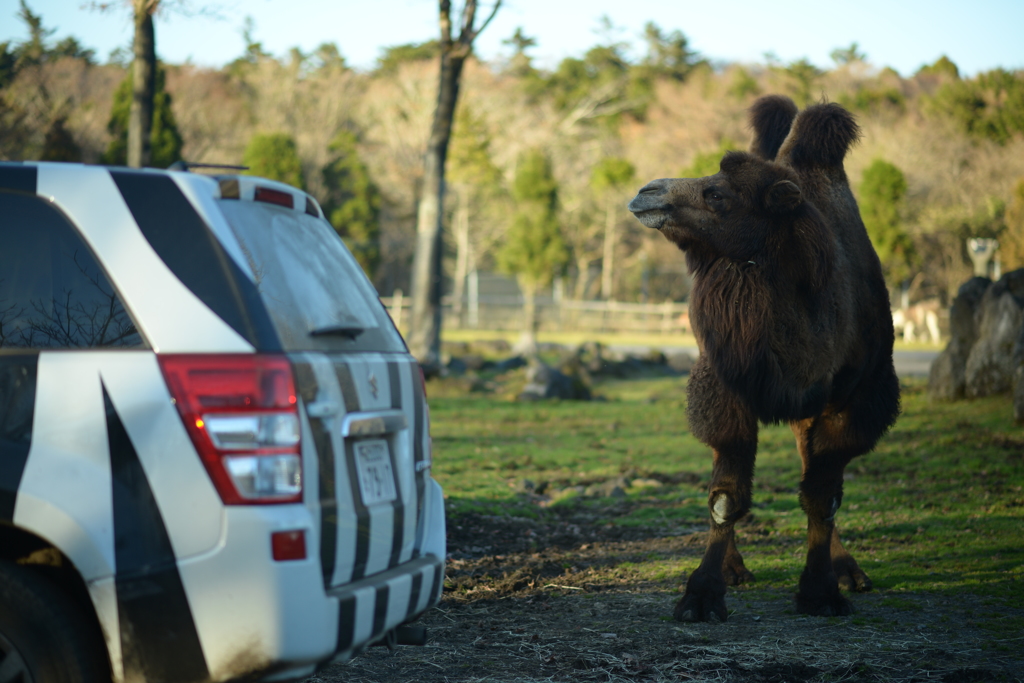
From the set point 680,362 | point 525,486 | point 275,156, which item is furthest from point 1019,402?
point 275,156

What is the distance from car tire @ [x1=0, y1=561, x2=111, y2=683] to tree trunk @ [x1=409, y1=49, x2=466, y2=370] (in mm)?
15241

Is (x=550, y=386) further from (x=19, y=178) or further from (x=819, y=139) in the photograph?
(x=19, y=178)

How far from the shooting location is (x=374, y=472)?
123 inches

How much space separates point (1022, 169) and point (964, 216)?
4.12 metres

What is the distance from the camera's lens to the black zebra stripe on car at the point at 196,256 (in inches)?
A: 108

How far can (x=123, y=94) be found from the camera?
3175cm

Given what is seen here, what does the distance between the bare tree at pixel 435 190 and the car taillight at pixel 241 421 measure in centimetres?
1523

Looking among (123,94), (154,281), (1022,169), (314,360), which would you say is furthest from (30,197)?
(1022,169)

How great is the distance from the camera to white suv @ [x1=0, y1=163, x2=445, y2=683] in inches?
103

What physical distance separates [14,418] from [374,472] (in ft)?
3.62

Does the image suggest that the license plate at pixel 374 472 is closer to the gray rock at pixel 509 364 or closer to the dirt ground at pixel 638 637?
the dirt ground at pixel 638 637

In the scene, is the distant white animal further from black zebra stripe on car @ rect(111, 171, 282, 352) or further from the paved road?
black zebra stripe on car @ rect(111, 171, 282, 352)

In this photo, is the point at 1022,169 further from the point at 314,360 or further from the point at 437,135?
the point at 314,360

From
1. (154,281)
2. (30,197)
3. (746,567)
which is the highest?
(30,197)
